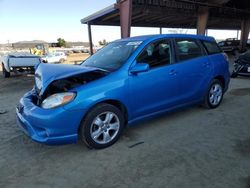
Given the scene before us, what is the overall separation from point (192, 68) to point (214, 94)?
1063mm

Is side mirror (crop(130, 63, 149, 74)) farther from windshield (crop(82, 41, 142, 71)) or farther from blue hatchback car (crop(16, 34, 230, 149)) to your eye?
windshield (crop(82, 41, 142, 71))

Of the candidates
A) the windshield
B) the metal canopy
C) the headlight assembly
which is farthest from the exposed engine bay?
the metal canopy

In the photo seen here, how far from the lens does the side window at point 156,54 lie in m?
3.85

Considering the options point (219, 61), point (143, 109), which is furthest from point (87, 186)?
point (219, 61)

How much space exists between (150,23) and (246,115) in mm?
20256

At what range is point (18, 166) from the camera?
3.04 meters

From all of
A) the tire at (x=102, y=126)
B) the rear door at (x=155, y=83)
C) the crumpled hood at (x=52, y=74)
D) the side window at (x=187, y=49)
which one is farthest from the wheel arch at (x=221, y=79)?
the crumpled hood at (x=52, y=74)

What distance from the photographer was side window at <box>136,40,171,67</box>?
3.85m

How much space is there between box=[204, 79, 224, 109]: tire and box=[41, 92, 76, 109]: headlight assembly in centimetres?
307

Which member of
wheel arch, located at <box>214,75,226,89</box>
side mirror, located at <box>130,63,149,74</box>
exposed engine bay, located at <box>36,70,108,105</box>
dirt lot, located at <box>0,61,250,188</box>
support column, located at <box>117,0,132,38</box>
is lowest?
dirt lot, located at <box>0,61,250,188</box>

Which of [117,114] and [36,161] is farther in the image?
[117,114]

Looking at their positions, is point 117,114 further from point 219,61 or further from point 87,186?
point 219,61

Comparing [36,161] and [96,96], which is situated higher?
[96,96]

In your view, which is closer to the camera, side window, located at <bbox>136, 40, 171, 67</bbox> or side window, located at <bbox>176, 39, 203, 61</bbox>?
side window, located at <bbox>136, 40, 171, 67</bbox>
